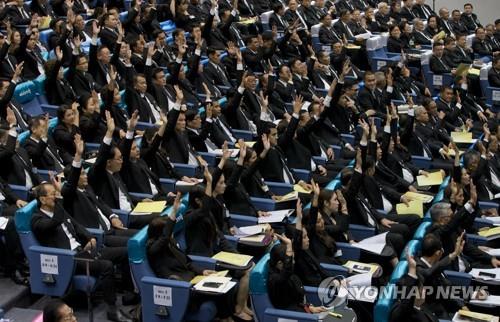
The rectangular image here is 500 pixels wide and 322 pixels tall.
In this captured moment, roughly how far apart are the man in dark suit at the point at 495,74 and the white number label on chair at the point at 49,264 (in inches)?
248

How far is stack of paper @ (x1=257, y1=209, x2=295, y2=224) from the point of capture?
5719mm

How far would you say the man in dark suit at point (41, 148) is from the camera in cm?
588

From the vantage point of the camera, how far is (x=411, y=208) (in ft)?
20.9

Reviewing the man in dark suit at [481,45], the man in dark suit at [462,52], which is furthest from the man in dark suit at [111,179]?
the man in dark suit at [481,45]

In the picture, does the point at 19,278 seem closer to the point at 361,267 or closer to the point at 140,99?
the point at 361,267

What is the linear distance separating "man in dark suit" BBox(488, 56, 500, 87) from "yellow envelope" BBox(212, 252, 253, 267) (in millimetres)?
5566

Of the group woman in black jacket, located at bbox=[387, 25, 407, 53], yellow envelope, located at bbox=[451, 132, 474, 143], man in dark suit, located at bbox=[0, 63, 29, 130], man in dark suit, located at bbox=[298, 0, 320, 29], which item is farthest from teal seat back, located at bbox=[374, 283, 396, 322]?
man in dark suit, located at bbox=[298, 0, 320, 29]

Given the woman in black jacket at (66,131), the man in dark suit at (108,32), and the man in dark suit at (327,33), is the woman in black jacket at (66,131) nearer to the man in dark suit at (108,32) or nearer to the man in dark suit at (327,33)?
the man in dark suit at (108,32)

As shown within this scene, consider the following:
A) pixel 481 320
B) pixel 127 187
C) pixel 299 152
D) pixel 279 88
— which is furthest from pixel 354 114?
pixel 481 320

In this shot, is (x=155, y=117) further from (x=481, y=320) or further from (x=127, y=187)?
(x=481, y=320)

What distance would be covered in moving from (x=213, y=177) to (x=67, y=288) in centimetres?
114

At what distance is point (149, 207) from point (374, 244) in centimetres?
139

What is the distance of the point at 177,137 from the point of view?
6582mm

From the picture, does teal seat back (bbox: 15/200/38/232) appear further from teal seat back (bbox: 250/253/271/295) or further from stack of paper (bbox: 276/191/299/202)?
stack of paper (bbox: 276/191/299/202)
